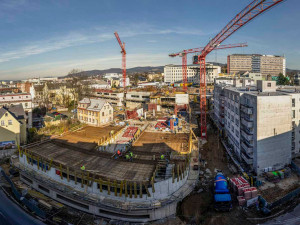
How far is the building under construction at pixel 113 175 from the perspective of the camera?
49.9 feet

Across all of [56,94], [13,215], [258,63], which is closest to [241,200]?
→ [13,215]

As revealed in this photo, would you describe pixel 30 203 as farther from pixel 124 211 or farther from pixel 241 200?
pixel 241 200

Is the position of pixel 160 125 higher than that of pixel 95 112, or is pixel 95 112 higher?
pixel 95 112

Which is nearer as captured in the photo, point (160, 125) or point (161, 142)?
point (161, 142)

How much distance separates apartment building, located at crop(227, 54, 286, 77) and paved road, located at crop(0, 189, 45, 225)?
125175 millimetres

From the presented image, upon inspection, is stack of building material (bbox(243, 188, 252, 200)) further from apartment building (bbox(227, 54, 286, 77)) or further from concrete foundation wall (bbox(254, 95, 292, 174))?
apartment building (bbox(227, 54, 286, 77))

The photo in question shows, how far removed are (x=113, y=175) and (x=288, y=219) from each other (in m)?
12.8

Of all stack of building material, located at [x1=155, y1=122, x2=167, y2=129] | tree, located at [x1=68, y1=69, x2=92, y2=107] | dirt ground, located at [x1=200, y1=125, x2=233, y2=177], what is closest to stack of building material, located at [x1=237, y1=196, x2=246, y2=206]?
dirt ground, located at [x1=200, y1=125, x2=233, y2=177]

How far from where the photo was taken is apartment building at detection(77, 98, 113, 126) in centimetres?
3462

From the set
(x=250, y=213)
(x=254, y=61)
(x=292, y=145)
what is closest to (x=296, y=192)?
(x=250, y=213)

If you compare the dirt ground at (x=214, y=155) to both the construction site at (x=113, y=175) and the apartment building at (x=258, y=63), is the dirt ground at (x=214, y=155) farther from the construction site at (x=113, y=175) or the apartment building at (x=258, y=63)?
the apartment building at (x=258, y=63)

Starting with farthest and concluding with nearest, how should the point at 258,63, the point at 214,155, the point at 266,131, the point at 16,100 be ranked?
the point at 258,63
the point at 16,100
the point at 214,155
the point at 266,131

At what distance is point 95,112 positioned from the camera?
114ft

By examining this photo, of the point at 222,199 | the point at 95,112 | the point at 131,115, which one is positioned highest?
the point at 95,112
